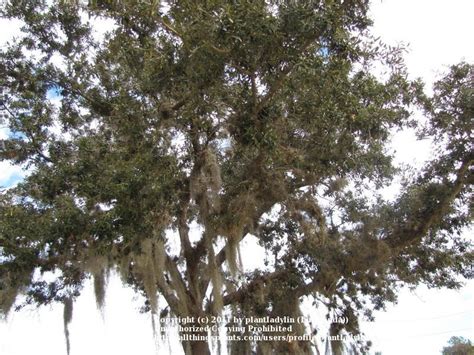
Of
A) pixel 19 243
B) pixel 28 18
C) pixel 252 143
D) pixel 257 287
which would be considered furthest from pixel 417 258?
pixel 28 18

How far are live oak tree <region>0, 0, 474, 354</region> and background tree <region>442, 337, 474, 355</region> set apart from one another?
14297 millimetres

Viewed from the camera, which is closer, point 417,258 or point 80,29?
point 80,29

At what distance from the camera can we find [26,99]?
5.45 metres

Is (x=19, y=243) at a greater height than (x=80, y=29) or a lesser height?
lesser

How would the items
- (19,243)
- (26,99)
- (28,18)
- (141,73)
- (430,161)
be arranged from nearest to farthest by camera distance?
(19,243) < (141,73) < (26,99) < (28,18) < (430,161)

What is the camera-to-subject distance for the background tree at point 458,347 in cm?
1972

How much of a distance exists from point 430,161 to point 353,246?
1641 millimetres

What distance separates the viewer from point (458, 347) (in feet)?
69.7

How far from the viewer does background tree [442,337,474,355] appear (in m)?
19.7

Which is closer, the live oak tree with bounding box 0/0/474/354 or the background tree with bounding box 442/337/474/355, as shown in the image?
the live oak tree with bounding box 0/0/474/354

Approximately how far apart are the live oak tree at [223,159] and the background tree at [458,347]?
46.9 feet

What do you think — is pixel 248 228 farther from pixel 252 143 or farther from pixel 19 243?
pixel 19 243

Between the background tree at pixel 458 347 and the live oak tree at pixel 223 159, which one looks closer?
the live oak tree at pixel 223 159

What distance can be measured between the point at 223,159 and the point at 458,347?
65.9 feet
